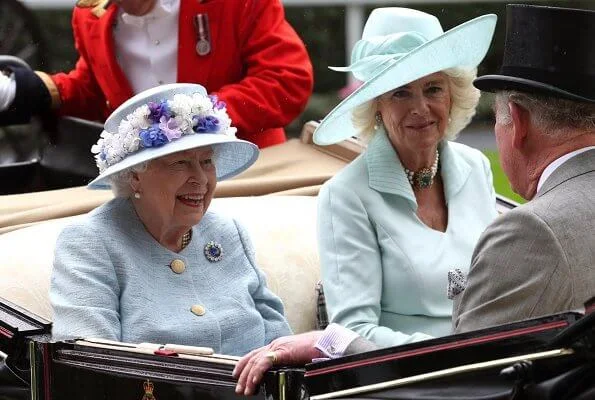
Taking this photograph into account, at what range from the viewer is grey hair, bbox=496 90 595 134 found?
242cm

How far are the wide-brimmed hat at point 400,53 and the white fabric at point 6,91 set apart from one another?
1339 mm

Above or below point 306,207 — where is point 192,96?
above

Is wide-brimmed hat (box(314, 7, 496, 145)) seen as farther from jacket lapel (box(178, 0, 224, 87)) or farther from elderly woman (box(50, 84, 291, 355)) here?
jacket lapel (box(178, 0, 224, 87))

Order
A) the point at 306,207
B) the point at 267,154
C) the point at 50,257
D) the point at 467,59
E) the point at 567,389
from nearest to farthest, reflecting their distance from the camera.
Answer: the point at 567,389 < the point at 467,59 < the point at 50,257 < the point at 306,207 < the point at 267,154

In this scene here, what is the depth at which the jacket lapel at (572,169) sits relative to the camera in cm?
241

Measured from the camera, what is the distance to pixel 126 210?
10.2 ft

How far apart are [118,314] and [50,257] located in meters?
0.56

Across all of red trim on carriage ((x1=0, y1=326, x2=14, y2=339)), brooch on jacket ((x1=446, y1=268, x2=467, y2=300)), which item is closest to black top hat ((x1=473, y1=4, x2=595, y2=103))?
brooch on jacket ((x1=446, y1=268, x2=467, y2=300))

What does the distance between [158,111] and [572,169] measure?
1035 millimetres

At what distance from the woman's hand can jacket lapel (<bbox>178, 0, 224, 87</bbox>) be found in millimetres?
1974

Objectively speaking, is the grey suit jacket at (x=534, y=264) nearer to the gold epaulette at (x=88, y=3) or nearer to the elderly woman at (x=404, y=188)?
the elderly woman at (x=404, y=188)

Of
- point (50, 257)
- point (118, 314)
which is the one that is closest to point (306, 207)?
point (50, 257)

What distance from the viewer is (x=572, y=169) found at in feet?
7.91

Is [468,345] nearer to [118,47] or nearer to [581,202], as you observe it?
[581,202]
